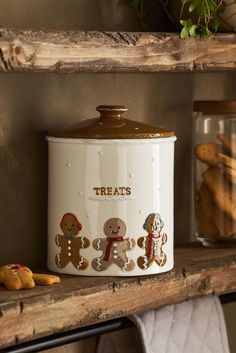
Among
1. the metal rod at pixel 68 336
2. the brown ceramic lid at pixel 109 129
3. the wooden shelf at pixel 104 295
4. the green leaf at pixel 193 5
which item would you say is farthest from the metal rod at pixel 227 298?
the green leaf at pixel 193 5

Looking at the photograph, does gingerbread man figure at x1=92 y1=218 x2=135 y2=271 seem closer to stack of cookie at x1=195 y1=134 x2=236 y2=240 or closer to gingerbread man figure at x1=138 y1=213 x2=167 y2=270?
gingerbread man figure at x1=138 y1=213 x2=167 y2=270

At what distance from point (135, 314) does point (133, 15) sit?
40 centimetres

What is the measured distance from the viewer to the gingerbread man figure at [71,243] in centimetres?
113

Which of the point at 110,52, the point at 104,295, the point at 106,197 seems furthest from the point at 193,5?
the point at 104,295

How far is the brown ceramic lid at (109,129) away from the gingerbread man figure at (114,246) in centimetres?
Answer: 10

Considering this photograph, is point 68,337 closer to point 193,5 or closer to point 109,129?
point 109,129

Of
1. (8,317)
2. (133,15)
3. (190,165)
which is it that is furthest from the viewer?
(190,165)

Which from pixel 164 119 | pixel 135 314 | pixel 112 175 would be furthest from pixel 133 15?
pixel 135 314

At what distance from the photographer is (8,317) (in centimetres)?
100

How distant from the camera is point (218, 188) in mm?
1307

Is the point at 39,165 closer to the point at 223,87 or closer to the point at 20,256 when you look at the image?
the point at 20,256

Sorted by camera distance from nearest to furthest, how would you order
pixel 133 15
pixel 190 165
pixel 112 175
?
pixel 112 175, pixel 133 15, pixel 190 165

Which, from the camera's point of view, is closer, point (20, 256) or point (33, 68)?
point (33, 68)

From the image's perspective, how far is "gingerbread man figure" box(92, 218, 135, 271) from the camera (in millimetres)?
1128
